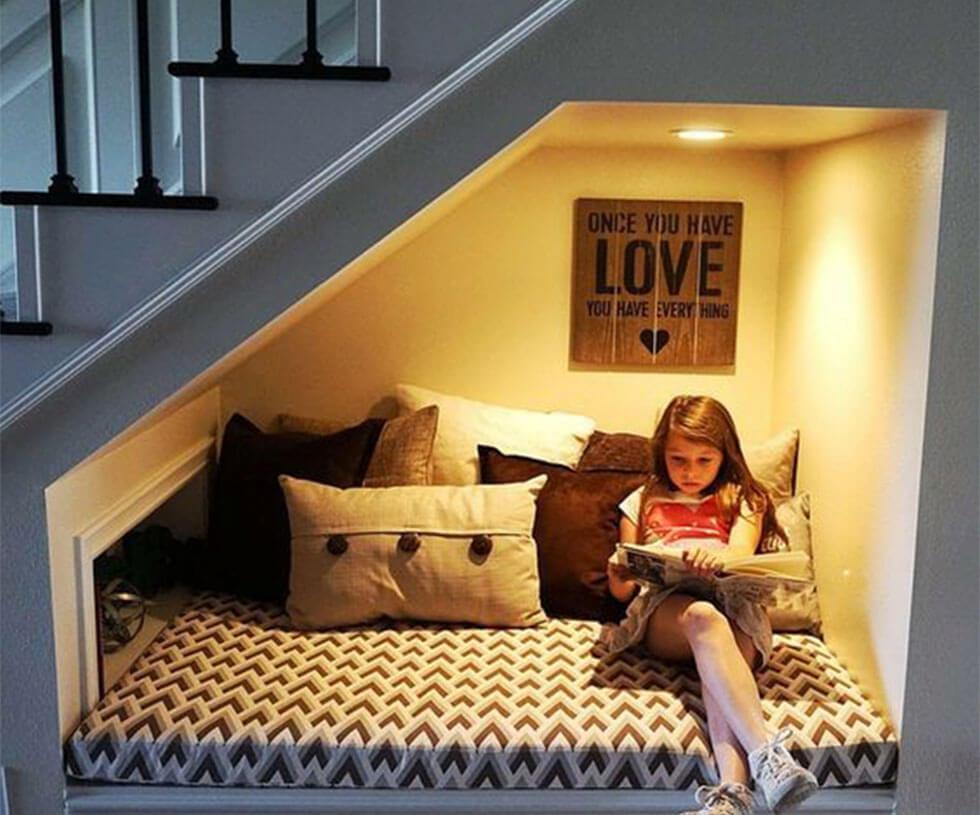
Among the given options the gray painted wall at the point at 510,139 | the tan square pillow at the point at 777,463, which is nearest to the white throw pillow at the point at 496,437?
the tan square pillow at the point at 777,463

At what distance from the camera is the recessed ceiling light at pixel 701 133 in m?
2.18

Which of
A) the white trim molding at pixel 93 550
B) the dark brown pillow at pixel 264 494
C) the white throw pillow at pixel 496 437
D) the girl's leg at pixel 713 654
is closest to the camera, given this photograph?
the girl's leg at pixel 713 654

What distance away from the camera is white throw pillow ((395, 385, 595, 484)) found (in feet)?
8.61

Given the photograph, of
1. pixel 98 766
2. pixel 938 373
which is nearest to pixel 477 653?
pixel 98 766

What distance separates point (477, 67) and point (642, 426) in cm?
137

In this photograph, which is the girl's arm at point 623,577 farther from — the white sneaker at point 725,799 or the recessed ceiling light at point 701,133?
the recessed ceiling light at point 701,133

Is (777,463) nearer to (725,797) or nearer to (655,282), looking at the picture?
(655,282)

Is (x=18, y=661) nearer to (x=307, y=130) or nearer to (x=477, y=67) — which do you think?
(x=307, y=130)

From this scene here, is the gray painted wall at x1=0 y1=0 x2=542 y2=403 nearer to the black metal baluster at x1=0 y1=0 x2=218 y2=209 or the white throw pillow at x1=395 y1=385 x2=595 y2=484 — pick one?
the black metal baluster at x1=0 y1=0 x2=218 y2=209

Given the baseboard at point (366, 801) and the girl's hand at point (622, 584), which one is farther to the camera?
the girl's hand at point (622, 584)

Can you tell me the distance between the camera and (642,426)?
2.89 m

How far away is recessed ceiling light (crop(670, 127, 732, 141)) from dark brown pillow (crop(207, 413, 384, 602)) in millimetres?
1000

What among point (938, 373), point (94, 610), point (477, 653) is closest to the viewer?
point (938, 373)

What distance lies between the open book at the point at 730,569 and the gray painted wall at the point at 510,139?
22cm
